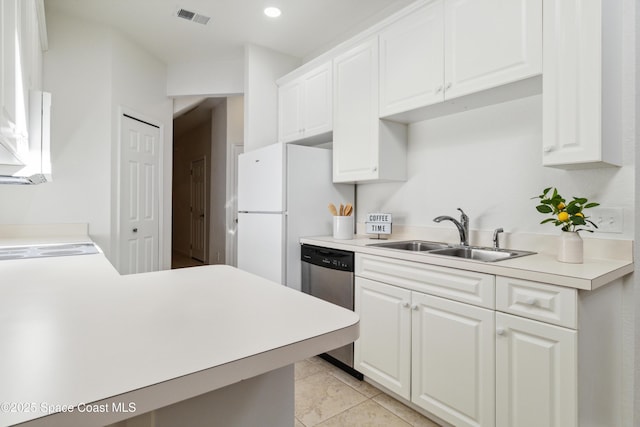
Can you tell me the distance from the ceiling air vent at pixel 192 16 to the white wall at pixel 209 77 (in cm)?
77

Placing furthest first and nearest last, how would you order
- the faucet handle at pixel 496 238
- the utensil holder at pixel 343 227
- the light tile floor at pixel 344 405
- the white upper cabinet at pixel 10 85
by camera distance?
the utensil holder at pixel 343 227, the faucet handle at pixel 496 238, the light tile floor at pixel 344 405, the white upper cabinet at pixel 10 85

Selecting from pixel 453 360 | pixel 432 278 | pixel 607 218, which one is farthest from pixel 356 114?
pixel 453 360

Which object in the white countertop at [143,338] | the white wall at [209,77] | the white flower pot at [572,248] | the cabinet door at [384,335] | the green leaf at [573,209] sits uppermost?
the white wall at [209,77]

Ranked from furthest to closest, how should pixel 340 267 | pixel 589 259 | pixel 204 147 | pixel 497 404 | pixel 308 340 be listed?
1. pixel 204 147
2. pixel 340 267
3. pixel 589 259
4. pixel 497 404
5. pixel 308 340

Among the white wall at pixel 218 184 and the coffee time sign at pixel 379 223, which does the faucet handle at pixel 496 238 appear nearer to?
the coffee time sign at pixel 379 223

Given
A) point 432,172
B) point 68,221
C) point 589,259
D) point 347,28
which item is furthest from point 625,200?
point 68,221

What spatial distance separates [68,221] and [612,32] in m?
3.93

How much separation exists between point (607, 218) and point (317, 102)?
7.05 ft

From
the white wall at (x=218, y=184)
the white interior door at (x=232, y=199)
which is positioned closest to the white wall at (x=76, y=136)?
the white interior door at (x=232, y=199)

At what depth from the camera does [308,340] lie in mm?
667

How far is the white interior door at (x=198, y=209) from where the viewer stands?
643 centimetres

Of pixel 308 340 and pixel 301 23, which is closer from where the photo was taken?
pixel 308 340

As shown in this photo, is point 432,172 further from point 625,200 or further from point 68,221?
point 68,221

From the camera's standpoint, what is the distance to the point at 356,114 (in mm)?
2547
